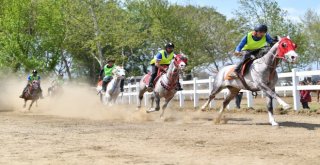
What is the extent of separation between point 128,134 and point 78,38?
1653 inches

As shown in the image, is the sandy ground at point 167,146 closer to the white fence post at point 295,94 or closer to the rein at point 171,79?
the rein at point 171,79

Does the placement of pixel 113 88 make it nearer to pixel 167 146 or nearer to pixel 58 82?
pixel 167 146

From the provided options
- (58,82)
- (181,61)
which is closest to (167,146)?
(181,61)

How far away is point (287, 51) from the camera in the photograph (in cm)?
1194

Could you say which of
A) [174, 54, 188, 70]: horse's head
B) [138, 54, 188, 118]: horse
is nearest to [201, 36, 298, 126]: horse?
[174, 54, 188, 70]: horse's head

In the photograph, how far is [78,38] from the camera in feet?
171

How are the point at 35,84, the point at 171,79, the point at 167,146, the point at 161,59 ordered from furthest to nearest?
the point at 35,84 < the point at 161,59 < the point at 171,79 < the point at 167,146

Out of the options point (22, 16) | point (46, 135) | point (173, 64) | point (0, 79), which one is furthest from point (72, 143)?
point (22, 16)

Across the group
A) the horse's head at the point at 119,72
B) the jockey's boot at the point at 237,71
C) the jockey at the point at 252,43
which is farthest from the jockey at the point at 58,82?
the jockey at the point at 252,43

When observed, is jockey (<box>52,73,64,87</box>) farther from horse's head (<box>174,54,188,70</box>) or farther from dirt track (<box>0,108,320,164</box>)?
dirt track (<box>0,108,320,164</box>)

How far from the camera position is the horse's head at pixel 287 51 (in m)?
11.8

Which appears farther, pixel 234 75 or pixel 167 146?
pixel 234 75

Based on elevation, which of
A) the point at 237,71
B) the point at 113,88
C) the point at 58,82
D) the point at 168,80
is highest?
the point at 58,82

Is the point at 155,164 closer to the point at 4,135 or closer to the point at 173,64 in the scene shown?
the point at 4,135
